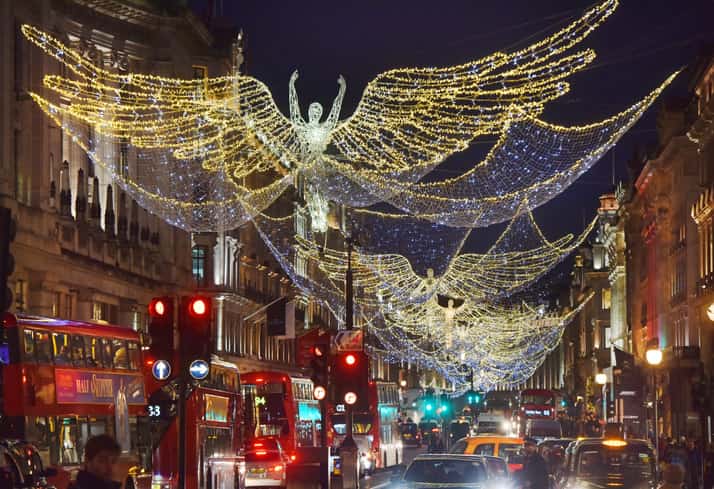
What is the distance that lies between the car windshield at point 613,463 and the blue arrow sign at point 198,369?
22.6 feet

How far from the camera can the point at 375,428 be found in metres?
58.6

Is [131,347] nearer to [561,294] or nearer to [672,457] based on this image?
[672,457]

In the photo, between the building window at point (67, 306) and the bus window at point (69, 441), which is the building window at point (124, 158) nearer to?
the building window at point (67, 306)

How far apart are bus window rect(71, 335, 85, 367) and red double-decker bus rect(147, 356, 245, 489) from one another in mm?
2511

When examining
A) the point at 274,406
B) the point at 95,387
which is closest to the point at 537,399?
the point at 274,406

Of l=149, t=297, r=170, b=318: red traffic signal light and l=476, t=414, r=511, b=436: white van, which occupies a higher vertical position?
l=149, t=297, r=170, b=318: red traffic signal light

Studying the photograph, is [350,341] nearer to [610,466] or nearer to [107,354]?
[107,354]

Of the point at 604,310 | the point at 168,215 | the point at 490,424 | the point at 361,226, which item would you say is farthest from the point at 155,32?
the point at 361,226

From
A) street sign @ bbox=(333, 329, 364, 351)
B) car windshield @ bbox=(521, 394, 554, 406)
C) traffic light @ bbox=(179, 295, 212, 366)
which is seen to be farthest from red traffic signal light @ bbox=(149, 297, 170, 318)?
car windshield @ bbox=(521, 394, 554, 406)

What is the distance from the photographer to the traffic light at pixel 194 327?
19969mm

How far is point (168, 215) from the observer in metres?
57.3

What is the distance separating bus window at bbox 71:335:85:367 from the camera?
2512cm

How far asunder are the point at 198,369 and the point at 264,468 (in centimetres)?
1776

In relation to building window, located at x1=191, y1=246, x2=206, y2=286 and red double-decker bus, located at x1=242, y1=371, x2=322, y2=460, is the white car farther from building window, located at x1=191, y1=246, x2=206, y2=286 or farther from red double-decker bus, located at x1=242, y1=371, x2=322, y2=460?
building window, located at x1=191, y1=246, x2=206, y2=286
